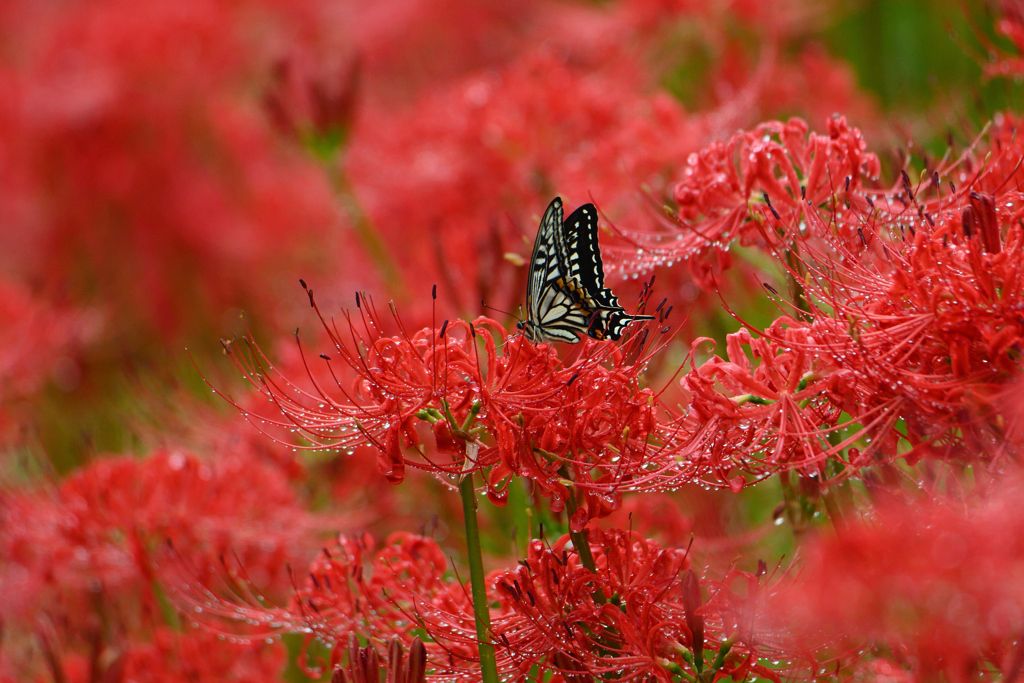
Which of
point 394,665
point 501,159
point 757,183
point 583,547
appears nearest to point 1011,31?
point 757,183

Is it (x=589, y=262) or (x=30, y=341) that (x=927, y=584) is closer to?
(x=589, y=262)

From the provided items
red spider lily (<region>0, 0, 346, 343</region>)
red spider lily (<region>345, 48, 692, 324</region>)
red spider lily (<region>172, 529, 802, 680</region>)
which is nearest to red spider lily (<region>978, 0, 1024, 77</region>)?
red spider lily (<region>345, 48, 692, 324</region>)

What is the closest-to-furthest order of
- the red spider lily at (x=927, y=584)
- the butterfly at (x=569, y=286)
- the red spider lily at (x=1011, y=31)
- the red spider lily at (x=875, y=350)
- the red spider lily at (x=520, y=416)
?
the red spider lily at (x=927, y=584)
the red spider lily at (x=875, y=350)
the red spider lily at (x=520, y=416)
the butterfly at (x=569, y=286)
the red spider lily at (x=1011, y=31)

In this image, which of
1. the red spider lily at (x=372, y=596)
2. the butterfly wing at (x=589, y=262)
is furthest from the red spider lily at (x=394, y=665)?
the butterfly wing at (x=589, y=262)

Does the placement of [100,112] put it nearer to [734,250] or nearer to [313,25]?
[313,25]

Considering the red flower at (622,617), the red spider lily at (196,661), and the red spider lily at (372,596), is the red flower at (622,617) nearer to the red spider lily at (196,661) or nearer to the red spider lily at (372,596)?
the red spider lily at (372,596)

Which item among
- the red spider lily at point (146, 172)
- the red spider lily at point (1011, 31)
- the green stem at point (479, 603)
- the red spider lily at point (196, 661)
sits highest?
the red spider lily at point (146, 172)

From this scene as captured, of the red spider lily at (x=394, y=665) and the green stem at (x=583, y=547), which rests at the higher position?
the green stem at (x=583, y=547)
